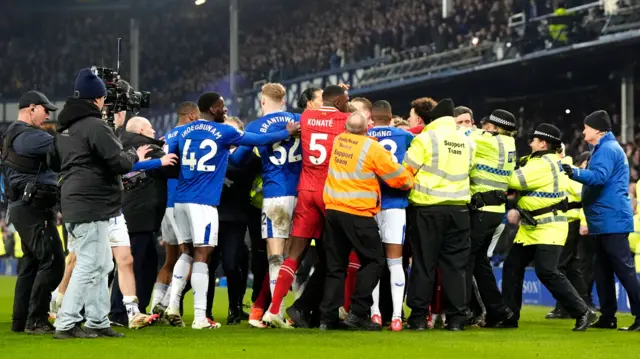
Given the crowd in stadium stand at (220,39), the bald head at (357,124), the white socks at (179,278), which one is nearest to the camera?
the bald head at (357,124)

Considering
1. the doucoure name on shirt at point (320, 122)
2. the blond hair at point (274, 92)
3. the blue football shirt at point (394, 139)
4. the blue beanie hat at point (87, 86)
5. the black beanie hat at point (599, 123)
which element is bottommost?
the blue football shirt at point (394, 139)

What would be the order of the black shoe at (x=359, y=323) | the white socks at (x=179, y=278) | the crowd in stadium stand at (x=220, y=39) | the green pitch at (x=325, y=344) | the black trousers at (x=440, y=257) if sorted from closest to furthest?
the green pitch at (x=325, y=344) → the black shoe at (x=359, y=323) → the black trousers at (x=440, y=257) → the white socks at (x=179, y=278) → the crowd in stadium stand at (x=220, y=39)

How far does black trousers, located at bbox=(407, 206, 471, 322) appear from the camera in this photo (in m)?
11.0

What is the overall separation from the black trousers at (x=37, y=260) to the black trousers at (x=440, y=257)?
3323mm

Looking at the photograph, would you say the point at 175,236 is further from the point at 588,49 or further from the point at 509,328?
the point at 588,49

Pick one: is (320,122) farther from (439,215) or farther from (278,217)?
(439,215)

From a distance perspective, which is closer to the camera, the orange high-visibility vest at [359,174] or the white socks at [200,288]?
the orange high-visibility vest at [359,174]

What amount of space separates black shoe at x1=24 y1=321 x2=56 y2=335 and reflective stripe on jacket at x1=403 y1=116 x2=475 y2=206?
11.8 ft

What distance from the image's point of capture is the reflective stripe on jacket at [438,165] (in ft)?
36.0

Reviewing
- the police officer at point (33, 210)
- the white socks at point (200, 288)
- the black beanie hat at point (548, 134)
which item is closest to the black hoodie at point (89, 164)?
the police officer at point (33, 210)

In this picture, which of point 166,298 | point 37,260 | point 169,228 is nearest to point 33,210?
point 37,260

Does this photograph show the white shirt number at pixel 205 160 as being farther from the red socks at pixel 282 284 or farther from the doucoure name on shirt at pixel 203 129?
the red socks at pixel 282 284

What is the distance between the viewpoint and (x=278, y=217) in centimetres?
1134

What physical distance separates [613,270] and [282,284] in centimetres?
349
